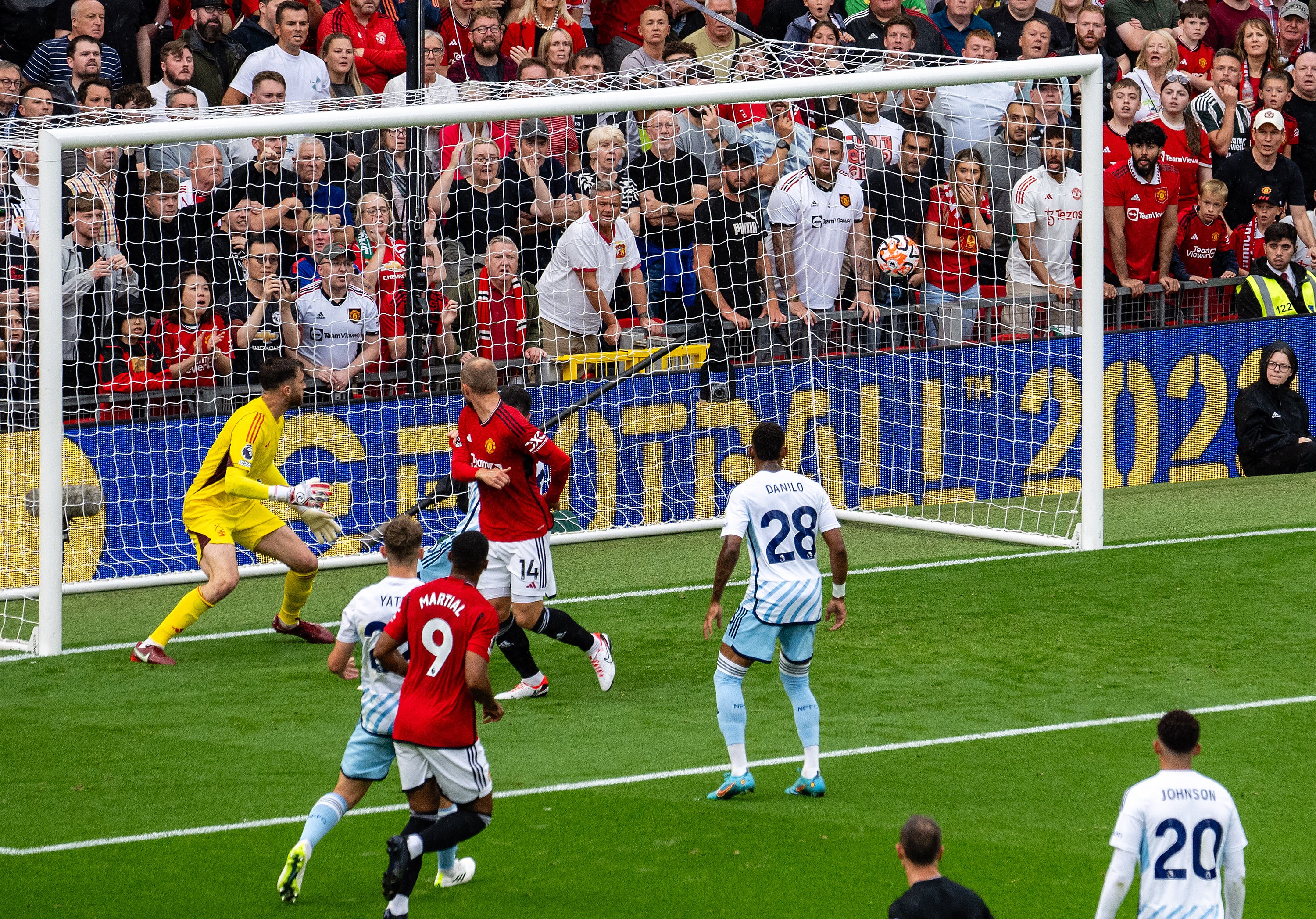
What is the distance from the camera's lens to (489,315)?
1379 cm

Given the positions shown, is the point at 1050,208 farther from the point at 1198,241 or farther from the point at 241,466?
the point at 241,466

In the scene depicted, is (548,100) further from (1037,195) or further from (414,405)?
(1037,195)

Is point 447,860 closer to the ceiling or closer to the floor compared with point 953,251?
closer to the floor

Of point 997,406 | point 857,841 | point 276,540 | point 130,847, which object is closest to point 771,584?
point 857,841

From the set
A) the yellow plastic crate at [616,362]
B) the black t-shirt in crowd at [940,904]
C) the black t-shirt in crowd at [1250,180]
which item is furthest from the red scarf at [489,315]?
the black t-shirt in crowd at [940,904]

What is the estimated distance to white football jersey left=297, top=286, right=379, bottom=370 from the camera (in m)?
13.3

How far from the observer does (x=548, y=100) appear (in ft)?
40.1

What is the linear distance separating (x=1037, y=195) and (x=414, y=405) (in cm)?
533

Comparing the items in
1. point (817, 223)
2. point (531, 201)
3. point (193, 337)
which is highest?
point (531, 201)

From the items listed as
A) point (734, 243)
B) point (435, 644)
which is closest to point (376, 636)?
point (435, 644)

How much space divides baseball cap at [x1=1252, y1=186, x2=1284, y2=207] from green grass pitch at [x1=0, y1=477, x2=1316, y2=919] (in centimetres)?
512

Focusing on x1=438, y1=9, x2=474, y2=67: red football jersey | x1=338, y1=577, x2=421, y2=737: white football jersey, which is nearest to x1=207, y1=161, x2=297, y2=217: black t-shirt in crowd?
x1=438, y1=9, x2=474, y2=67: red football jersey

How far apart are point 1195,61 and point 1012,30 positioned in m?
2.40

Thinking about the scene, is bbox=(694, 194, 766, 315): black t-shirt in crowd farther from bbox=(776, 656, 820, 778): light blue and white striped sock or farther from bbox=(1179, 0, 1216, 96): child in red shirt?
bbox=(1179, 0, 1216, 96): child in red shirt
